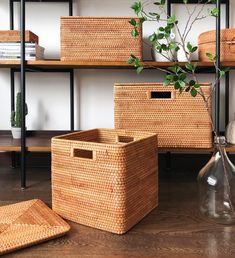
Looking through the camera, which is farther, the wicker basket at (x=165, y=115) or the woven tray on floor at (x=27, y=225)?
the wicker basket at (x=165, y=115)

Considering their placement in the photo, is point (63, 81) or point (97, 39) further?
point (63, 81)

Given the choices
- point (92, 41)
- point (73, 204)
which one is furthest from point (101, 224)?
point (92, 41)

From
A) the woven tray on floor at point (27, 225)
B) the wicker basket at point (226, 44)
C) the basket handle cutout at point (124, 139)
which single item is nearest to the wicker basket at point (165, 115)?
the basket handle cutout at point (124, 139)

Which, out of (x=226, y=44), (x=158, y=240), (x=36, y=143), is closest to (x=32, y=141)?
(x=36, y=143)

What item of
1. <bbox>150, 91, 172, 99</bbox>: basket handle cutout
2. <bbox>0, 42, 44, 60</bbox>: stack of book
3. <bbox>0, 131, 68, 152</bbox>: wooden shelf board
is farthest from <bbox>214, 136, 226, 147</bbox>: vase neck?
<bbox>0, 42, 44, 60</bbox>: stack of book

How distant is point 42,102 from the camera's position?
6.40 ft

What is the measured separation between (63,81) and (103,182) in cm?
106

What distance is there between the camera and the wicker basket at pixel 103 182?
39.9 inches

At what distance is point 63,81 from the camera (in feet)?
6.38

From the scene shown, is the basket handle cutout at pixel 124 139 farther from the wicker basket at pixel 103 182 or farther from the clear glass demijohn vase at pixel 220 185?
the clear glass demijohn vase at pixel 220 185

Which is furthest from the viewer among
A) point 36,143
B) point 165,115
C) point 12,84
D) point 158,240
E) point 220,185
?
point 12,84

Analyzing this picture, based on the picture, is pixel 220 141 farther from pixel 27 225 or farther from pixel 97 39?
pixel 97 39

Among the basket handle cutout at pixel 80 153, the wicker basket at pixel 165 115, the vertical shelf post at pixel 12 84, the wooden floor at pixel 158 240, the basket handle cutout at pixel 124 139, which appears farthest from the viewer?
the vertical shelf post at pixel 12 84

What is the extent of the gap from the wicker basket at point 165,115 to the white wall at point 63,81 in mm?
434
